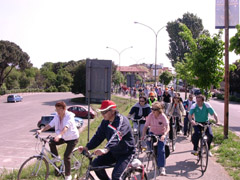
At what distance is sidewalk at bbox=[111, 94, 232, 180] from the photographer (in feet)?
21.4

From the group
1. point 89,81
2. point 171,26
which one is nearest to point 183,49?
point 171,26

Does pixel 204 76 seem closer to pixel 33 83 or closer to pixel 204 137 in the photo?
pixel 204 137

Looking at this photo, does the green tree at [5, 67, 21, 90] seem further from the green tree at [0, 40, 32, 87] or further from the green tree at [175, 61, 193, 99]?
the green tree at [175, 61, 193, 99]

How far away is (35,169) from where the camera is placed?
5738 millimetres

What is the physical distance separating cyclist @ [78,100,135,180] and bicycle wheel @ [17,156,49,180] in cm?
159

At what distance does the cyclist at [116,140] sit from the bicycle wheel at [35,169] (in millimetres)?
1588

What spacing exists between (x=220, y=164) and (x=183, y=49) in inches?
2201

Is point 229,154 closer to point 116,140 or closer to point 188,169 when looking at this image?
point 188,169

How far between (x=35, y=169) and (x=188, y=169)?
139 inches

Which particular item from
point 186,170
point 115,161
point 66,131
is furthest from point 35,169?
point 186,170

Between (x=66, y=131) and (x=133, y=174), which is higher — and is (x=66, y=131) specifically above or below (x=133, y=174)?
above

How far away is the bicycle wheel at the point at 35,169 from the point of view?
5.64 meters

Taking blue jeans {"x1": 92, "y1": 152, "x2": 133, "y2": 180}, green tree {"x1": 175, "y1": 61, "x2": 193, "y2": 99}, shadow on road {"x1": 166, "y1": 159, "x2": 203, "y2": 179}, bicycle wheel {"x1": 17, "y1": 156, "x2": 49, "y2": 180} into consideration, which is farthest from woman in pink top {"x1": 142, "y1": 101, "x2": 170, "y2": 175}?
green tree {"x1": 175, "y1": 61, "x2": 193, "y2": 99}

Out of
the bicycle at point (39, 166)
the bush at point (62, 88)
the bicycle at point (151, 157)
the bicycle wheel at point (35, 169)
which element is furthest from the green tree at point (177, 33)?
the bicycle wheel at point (35, 169)
